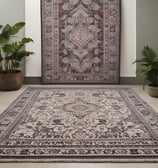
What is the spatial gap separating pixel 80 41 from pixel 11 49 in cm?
124

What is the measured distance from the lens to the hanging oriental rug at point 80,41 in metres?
5.05

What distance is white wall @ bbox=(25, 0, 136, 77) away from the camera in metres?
5.04

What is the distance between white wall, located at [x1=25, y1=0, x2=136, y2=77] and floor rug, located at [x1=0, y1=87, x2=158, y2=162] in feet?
3.40

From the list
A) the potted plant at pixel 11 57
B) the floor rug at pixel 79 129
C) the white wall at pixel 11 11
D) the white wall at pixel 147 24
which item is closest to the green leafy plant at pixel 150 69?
the floor rug at pixel 79 129

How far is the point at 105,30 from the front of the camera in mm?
5082

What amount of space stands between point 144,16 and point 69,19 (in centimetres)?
125

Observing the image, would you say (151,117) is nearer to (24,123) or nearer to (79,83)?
(24,123)

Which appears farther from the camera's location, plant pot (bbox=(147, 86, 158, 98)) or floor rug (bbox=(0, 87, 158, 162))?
plant pot (bbox=(147, 86, 158, 98))

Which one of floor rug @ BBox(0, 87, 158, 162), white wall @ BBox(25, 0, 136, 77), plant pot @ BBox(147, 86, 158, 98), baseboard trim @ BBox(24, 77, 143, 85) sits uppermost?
white wall @ BBox(25, 0, 136, 77)

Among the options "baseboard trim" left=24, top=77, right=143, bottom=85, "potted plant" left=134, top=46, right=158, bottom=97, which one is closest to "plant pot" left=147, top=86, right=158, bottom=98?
"potted plant" left=134, top=46, right=158, bottom=97

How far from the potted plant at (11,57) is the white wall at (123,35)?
40cm

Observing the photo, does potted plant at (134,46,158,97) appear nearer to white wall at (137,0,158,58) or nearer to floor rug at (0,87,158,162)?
floor rug at (0,87,158,162)

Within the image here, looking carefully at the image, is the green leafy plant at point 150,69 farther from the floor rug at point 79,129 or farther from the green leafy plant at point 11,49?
the green leafy plant at point 11,49

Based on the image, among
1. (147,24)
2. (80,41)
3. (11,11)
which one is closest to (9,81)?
(11,11)
